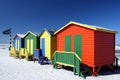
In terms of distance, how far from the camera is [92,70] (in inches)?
508

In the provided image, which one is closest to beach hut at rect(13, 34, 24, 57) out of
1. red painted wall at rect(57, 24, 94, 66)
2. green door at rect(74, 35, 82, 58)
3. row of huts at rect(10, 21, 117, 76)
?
row of huts at rect(10, 21, 117, 76)

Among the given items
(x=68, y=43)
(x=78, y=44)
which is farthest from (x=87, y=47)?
(x=68, y=43)

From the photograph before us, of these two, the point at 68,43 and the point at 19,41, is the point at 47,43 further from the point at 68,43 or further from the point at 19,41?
the point at 19,41

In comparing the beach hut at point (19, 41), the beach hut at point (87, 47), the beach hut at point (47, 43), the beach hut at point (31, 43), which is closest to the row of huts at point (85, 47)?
the beach hut at point (87, 47)

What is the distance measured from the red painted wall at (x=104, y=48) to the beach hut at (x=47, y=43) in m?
6.42

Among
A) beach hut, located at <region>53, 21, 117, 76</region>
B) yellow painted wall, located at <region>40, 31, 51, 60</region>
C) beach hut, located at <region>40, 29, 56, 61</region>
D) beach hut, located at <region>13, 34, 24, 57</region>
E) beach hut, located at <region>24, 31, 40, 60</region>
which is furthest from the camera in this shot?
beach hut, located at <region>13, 34, 24, 57</region>

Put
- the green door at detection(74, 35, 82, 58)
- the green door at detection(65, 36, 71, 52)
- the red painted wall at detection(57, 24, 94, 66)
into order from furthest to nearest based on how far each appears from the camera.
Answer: the green door at detection(65, 36, 71, 52)
the green door at detection(74, 35, 82, 58)
the red painted wall at detection(57, 24, 94, 66)

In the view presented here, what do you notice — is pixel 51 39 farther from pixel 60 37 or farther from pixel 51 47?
pixel 60 37

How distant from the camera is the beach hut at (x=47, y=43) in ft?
60.0

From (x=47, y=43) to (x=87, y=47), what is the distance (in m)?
6.96

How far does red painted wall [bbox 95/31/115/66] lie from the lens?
12.5 meters

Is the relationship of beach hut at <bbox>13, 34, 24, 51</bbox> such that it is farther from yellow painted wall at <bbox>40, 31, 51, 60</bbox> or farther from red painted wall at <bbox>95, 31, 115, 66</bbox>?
red painted wall at <bbox>95, 31, 115, 66</bbox>

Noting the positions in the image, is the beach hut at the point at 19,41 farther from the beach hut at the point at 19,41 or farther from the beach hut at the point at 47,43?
the beach hut at the point at 47,43

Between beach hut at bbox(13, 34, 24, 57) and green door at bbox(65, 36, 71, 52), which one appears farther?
beach hut at bbox(13, 34, 24, 57)
